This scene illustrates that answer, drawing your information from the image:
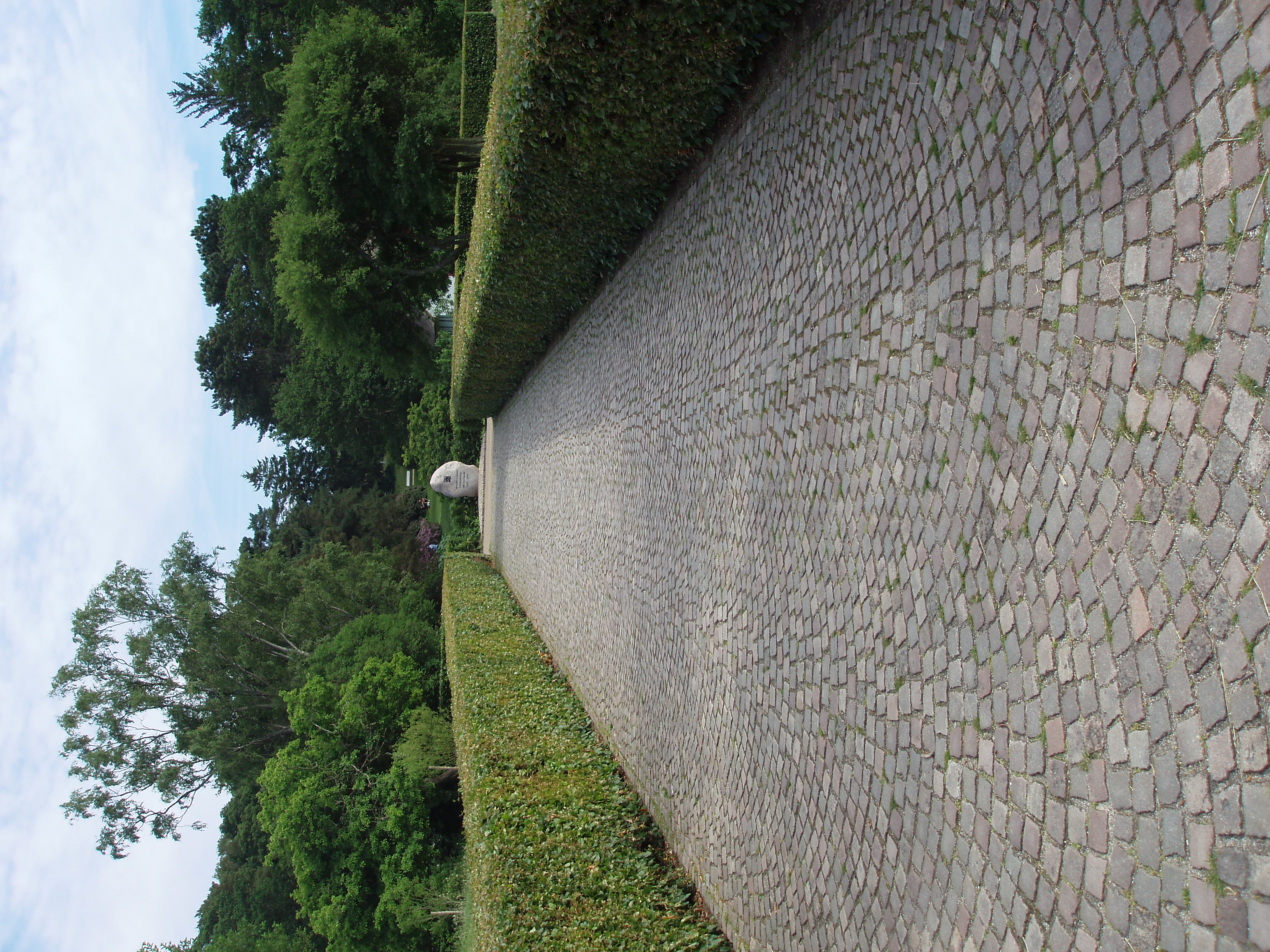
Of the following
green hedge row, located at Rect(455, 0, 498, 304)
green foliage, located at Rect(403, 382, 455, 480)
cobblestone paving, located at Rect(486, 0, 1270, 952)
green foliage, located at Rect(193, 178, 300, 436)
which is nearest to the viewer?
cobblestone paving, located at Rect(486, 0, 1270, 952)

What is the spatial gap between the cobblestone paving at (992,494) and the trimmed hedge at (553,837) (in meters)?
0.64

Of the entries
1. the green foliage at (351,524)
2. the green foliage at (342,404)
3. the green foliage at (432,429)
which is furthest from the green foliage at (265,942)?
the green foliage at (342,404)

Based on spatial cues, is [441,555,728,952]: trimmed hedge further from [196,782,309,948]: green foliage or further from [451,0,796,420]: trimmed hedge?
[196,782,309,948]: green foliage

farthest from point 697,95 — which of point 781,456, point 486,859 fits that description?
point 486,859

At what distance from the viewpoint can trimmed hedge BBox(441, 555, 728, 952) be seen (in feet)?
22.6

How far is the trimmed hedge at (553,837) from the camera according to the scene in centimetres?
689

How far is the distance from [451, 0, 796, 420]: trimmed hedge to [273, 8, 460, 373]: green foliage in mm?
7512

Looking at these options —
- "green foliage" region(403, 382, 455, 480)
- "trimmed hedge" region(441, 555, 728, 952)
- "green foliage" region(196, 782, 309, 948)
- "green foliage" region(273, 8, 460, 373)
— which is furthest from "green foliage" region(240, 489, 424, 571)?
"trimmed hedge" region(441, 555, 728, 952)

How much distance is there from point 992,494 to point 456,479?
23974 millimetres

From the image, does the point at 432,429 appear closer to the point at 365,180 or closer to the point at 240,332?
the point at 365,180

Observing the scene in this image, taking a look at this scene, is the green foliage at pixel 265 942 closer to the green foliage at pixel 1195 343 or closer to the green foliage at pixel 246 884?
the green foliage at pixel 246 884

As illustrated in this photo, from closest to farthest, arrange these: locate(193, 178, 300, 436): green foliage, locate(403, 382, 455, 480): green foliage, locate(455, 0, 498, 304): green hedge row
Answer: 1. locate(455, 0, 498, 304): green hedge row
2. locate(403, 382, 455, 480): green foliage
3. locate(193, 178, 300, 436): green foliage

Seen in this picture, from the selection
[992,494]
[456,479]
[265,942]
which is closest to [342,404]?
[456,479]

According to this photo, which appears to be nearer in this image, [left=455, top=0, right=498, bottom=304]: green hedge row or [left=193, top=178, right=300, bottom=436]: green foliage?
[left=455, top=0, right=498, bottom=304]: green hedge row
